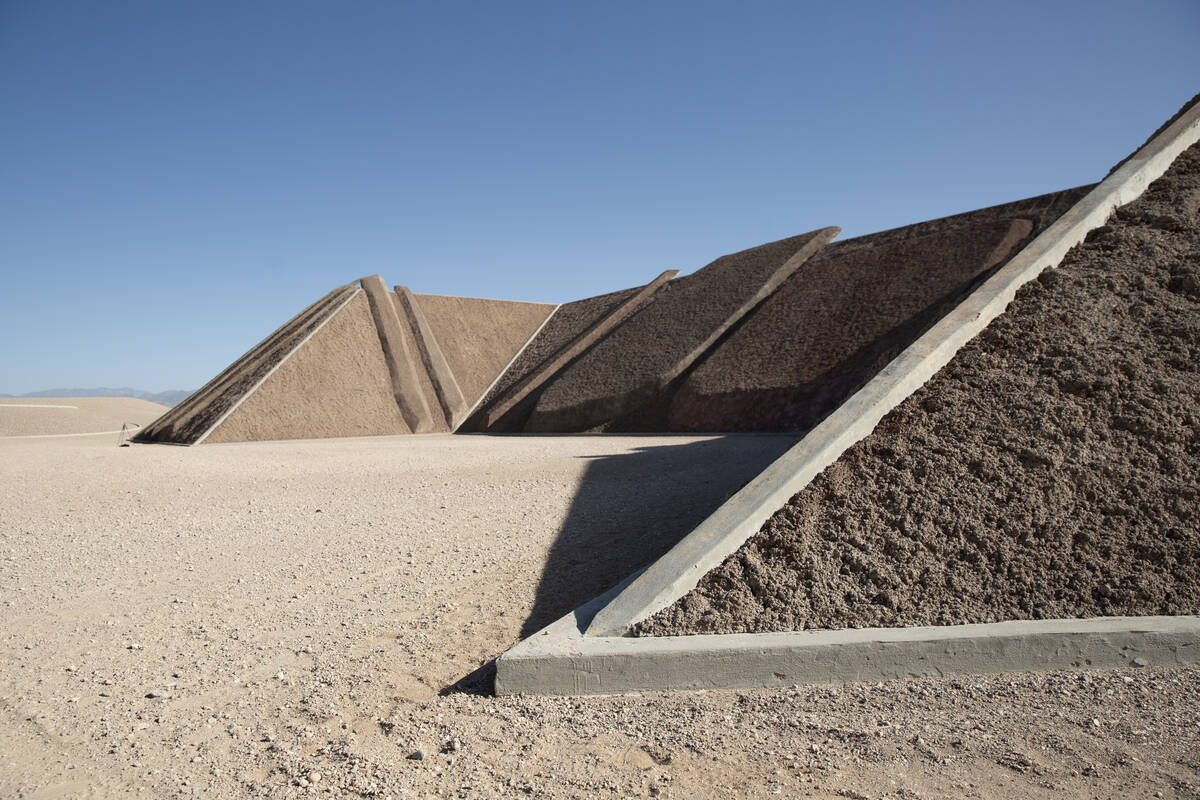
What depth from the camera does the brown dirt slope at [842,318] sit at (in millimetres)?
12969

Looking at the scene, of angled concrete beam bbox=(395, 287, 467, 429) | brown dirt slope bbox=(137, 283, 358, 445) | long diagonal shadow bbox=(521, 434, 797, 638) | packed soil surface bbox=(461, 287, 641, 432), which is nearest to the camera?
long diagonal shadow bbox=(521, 434, 797, 638)

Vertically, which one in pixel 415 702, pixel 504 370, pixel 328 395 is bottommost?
pixel 415 702

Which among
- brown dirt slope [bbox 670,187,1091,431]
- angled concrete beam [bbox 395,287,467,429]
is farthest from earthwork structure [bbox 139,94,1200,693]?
angled concrete beam [bbox 395,287,467,429]

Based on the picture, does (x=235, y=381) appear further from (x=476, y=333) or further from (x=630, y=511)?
(x=630, y=511)

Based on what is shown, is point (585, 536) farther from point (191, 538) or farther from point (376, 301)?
point (376, 301)

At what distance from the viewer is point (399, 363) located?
66.7 feet

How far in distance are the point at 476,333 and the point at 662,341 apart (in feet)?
28.5

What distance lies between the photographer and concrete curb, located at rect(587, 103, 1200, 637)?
11.0 feet

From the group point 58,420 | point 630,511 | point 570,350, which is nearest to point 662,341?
point 570,350

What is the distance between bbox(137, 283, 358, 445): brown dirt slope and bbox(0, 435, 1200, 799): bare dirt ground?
39.0 feet

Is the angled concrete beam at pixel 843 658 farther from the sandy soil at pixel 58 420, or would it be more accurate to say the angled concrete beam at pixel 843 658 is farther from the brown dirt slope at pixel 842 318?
the sandy soil at pixel 58 420

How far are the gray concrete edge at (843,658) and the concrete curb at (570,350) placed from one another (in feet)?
56.1

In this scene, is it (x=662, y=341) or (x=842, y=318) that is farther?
(x=662, y=341)

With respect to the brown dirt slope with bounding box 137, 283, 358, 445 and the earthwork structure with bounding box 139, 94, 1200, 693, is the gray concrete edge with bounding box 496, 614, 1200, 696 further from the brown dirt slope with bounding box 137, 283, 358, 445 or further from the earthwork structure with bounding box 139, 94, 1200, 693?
the brown dirt slope with bounding box 137, 283, 358, 445
